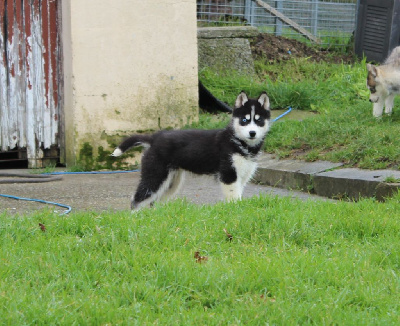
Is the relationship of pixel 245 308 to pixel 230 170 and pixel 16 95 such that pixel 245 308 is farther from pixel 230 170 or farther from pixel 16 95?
pixel 16 95

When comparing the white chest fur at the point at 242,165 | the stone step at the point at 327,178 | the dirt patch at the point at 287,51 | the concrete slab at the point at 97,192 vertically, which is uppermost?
the dirt patch at the point at 287,51

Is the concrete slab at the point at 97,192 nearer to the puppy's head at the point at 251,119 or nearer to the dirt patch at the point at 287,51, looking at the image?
the puppy's head at the point at 251,119

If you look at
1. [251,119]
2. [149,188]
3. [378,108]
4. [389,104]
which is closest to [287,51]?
[389,104]

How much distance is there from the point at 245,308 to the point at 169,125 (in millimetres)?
6350

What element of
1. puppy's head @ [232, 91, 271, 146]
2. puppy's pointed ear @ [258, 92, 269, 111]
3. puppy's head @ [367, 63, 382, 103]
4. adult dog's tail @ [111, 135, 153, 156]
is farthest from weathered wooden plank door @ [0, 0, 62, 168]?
puppy's head @ [367, 63, 382, 103]

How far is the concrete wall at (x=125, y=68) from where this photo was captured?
909 cm

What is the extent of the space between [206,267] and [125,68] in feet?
18.9

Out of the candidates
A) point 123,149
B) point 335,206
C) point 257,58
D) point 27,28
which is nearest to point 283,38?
point 257,58

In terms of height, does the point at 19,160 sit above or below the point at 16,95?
below

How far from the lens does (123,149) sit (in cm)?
684

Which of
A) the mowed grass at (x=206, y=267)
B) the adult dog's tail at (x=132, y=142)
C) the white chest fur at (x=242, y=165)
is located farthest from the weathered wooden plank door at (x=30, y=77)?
the mowed grass at (x=206, y=267)

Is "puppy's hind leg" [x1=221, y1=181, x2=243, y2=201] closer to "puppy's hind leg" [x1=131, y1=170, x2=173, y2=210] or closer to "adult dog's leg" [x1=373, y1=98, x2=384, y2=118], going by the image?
"puppy's hind leg" [x1=131, y1=170, x2=173, y2=210]

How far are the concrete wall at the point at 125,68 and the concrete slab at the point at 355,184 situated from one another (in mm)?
2944

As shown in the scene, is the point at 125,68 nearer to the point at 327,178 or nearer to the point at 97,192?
the point at 97,192
